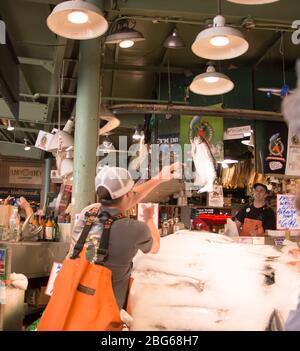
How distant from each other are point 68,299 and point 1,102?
6.56 m

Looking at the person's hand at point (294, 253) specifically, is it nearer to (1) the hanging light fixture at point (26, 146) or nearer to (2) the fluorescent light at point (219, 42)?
(2) the fluorescent light at point (219, 42)

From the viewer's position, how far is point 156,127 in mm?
8109

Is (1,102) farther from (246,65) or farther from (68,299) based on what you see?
(68,299)

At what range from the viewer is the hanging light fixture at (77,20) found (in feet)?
12.2

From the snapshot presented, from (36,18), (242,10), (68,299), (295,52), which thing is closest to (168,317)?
(68,299)

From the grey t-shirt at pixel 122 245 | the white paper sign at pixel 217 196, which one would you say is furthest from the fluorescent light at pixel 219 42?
the white paper sign at pixel 217 196

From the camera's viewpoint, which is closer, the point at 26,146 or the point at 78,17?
the point at 78,17

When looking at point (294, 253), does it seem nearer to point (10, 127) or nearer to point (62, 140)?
point (62, 140)

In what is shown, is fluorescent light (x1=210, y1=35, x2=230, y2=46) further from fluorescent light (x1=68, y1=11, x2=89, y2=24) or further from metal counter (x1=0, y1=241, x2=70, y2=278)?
metal counter (x1=0, y1=241, x2=70, y2=278)

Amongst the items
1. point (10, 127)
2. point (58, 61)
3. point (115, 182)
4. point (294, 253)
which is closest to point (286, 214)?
point (294, 253)

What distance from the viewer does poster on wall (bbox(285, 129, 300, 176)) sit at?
7395mm

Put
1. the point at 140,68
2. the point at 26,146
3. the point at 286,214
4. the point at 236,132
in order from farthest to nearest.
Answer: the point at 26,146
the point at 140,68
the point at 236,132
the point at 286,214

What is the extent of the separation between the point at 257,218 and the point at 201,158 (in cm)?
119

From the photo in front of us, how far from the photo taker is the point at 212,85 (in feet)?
17.1
